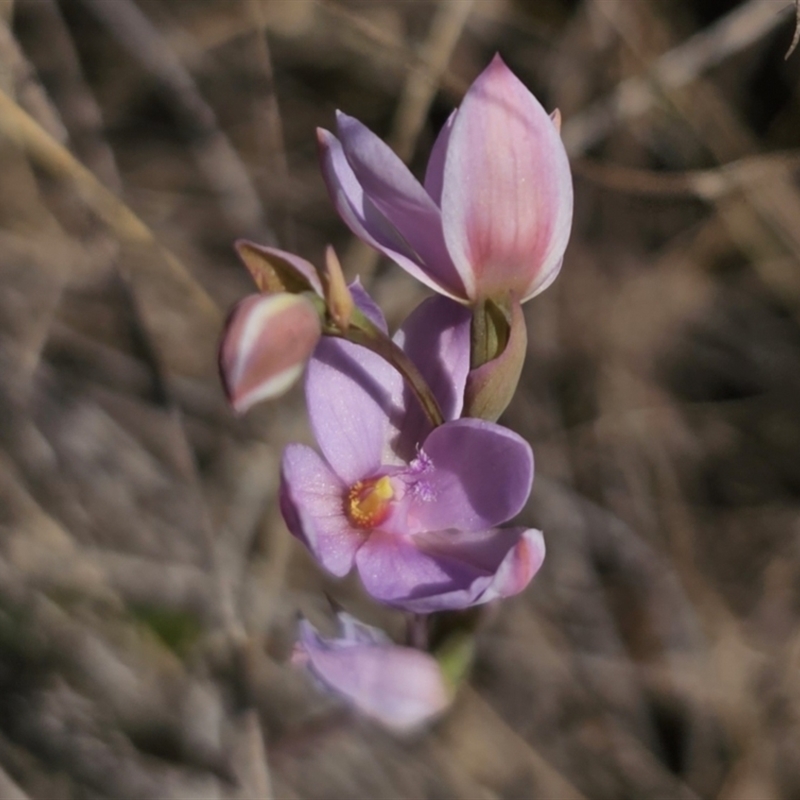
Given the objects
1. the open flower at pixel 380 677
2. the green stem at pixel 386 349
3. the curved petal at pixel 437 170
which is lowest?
the open flower at pixel 380 677

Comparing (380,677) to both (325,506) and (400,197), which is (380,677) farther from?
(400,197)

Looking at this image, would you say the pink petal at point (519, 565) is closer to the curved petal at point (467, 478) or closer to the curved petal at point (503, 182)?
the curved petal at point (467, 478)

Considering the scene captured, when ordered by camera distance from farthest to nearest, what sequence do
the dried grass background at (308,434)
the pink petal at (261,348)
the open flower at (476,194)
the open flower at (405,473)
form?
the dried grass background at (308,434), the open flower at (405,473), the open flower at (476,194), the pink petal at (261,348)

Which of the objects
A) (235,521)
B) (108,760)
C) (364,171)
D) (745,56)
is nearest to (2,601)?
(108,760)

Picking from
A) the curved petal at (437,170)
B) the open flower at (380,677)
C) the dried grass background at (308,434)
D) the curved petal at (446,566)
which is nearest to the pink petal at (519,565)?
the curved petal at (446,566)

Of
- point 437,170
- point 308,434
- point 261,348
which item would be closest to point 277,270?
point 261,348

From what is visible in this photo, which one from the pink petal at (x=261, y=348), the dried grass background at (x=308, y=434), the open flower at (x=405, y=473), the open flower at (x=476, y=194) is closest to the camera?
the pink petal at (x=261, y=348)

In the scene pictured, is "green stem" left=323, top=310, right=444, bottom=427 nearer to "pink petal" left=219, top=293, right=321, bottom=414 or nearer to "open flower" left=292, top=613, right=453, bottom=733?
"pink petal" left=219, top=293, right=321, bottom=414

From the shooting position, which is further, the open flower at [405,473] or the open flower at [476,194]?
the open flower at [405,473]
